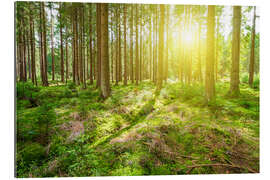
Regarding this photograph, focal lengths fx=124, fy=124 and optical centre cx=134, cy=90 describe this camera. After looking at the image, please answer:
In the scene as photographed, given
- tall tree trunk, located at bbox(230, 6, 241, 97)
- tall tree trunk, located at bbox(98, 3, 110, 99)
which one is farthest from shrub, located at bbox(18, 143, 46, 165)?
tall tree trunk, located at bbox(230, 6, 241, 97)

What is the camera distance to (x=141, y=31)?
7934 millimetres

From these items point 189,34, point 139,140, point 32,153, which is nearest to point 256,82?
point 139,140

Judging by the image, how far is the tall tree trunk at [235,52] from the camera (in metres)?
3.69

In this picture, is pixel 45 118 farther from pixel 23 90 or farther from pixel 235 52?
pixel 235 52

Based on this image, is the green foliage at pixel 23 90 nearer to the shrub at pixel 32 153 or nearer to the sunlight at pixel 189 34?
the shrub at pixel 32 153

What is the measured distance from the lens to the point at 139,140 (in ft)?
7.90

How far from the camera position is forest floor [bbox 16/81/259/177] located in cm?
211

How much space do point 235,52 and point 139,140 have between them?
383cm

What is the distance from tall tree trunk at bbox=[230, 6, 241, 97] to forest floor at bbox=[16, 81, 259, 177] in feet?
1.18

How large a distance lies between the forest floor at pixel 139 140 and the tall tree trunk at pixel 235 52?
360 millimetres

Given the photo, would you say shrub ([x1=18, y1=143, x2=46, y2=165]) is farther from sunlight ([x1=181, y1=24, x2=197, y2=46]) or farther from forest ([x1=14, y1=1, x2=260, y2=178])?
sunlight ([x1=181, y1=24, x2=197, y2=46])

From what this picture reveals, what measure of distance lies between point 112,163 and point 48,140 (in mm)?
1319
